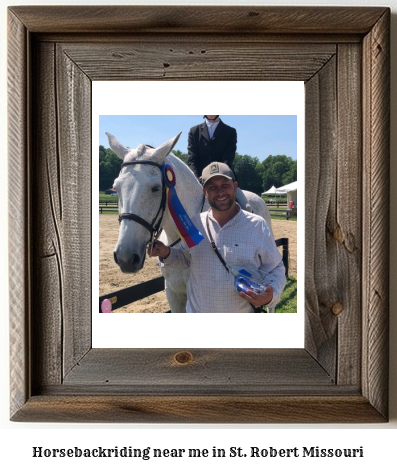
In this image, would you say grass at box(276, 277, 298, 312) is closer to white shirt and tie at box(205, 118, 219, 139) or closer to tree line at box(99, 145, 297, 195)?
tree line at box(99, 145, 297, 195)

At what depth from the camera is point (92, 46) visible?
0.71 m

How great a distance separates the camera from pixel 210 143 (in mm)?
705

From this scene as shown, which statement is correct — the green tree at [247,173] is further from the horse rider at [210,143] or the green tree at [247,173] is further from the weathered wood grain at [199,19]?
the weathered wood grain at [199,19]

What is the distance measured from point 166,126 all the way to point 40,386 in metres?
0.44

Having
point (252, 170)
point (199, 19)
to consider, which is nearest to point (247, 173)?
point (252, 170)

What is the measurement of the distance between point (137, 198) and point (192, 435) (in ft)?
1.23

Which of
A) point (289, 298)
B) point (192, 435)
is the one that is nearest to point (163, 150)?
point (289, 298)

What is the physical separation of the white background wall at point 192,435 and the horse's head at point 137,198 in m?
0.19

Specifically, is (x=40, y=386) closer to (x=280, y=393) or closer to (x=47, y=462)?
(x=47, y=462)

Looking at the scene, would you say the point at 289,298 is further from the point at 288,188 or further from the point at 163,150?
the point at 163,150

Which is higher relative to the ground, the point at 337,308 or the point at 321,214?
the point at 321,214

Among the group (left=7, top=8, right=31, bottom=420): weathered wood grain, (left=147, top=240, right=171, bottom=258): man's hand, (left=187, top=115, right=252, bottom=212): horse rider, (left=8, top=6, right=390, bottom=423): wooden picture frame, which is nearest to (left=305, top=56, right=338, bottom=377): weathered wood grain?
(left=8, top=6, right=390, bottom=423): wooden picture frame

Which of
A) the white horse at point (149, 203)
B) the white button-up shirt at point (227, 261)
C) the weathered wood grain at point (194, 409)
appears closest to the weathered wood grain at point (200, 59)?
the white horse at point (149, 203)

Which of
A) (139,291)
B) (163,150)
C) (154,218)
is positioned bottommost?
(139,291)
